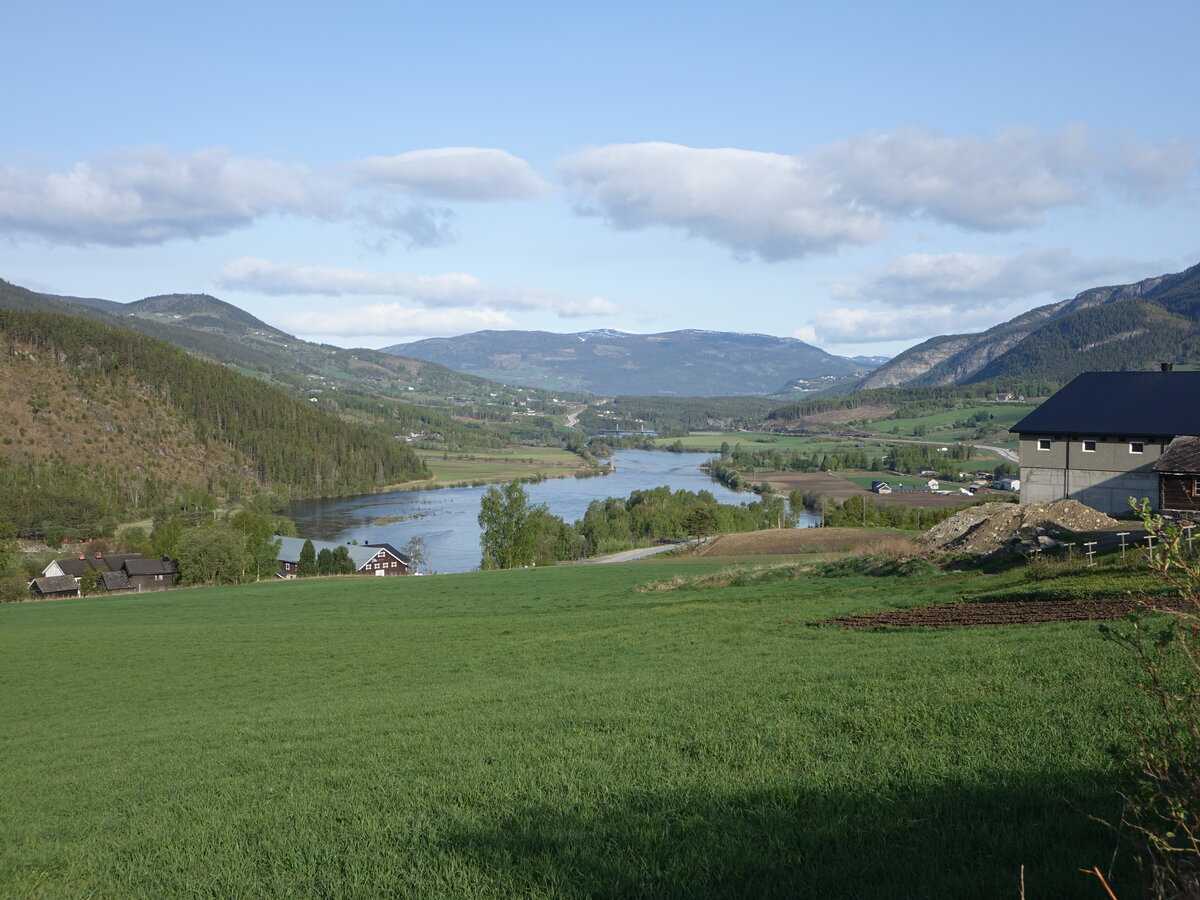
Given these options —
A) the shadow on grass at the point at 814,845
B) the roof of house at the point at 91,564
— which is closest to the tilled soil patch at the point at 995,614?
the shadow on grass at the point at 814,845

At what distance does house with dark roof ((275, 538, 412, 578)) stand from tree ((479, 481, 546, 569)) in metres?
10.6

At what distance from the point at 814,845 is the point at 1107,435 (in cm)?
4152

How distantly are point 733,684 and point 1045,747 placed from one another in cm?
509

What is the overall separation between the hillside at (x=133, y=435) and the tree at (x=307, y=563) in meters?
48.1

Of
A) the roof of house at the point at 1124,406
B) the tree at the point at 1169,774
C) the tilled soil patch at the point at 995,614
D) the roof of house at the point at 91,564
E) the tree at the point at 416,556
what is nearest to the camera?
the tree at the point at 1169,774

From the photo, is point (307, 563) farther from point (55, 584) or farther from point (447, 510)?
point (447, 510)

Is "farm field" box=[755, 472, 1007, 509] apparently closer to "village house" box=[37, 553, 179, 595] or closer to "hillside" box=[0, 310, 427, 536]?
"village house" box=[37, 553, 179, 595]

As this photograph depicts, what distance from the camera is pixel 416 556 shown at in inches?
3349

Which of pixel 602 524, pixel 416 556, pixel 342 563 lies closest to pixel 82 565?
pixel 342 563

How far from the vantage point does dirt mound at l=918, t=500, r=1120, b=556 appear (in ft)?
96.8

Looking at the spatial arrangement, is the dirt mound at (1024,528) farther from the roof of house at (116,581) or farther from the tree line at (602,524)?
the roof of house at (116,581)

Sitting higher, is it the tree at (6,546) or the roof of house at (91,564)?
the tree at (6,546)

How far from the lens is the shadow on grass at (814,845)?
482cm

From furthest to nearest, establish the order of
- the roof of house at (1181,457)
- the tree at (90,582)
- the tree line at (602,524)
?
the tree at (90,582)
the tree line at (602,524)
the roof of house at (1181,457)
